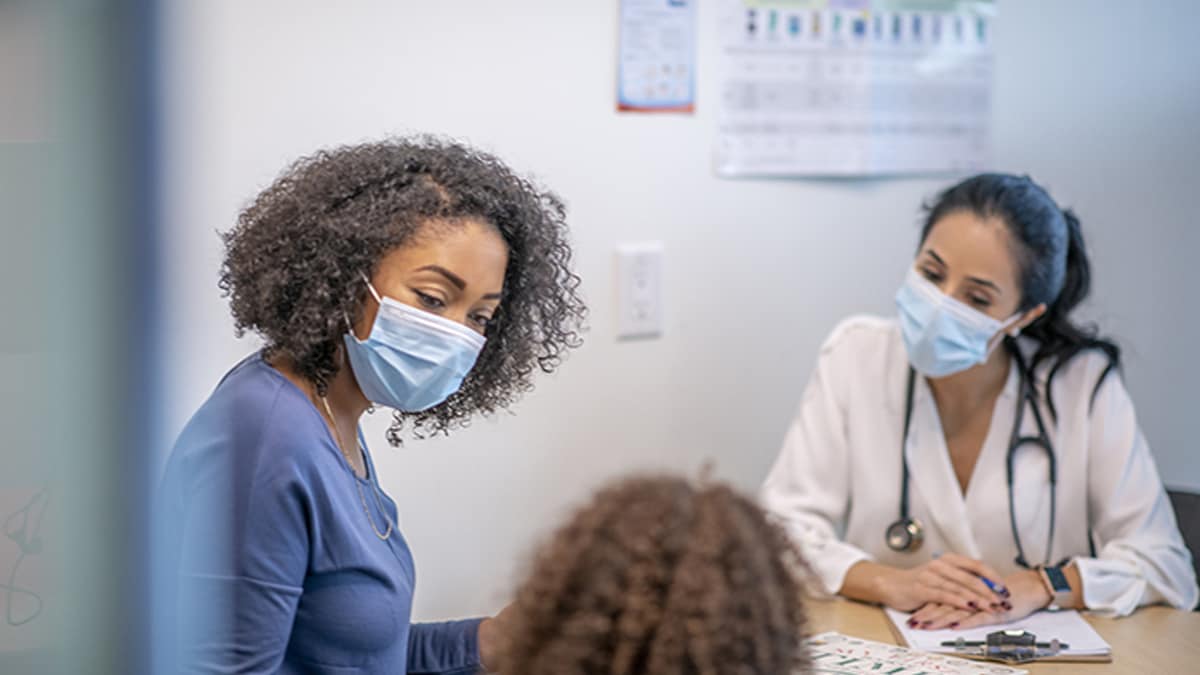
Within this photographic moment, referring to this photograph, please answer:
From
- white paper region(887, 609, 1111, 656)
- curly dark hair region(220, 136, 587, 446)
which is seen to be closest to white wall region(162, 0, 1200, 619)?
curly dark hair region(220, 136, 587, 446)

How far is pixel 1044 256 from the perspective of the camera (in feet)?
5.84

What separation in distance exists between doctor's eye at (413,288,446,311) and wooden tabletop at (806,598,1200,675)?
54cm

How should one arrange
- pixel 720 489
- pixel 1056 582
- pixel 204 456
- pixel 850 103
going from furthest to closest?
pixel 850 103
pixel 1056 582
pixel 204 456
pixel 720 489

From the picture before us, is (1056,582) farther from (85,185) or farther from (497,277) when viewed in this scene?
(85,185)

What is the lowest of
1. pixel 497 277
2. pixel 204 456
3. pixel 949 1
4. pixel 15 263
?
pixel 204 456

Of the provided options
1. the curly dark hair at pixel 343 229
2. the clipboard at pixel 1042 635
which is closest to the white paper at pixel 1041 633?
the clipboard at pixel 1042 635

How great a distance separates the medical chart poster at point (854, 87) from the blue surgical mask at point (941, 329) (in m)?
0.42

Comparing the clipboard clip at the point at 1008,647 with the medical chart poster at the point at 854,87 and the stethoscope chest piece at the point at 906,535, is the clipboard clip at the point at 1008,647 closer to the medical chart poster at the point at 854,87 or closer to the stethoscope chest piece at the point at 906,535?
the stethoscope chest piece at the point at 906,535

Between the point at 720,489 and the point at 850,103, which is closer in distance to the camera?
the point at 720,489

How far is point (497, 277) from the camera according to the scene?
1.22m

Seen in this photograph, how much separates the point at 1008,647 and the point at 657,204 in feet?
2.91

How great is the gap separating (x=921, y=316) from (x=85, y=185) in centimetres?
154

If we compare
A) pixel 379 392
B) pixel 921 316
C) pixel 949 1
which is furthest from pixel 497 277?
pixel 949 1

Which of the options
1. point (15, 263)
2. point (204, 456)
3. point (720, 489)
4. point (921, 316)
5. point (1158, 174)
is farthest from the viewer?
point (1158, 174)
